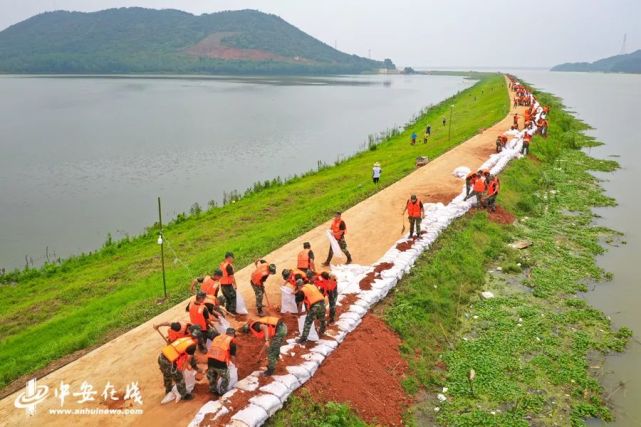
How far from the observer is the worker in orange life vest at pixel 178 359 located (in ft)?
27.5

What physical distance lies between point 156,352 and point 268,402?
3389 mm

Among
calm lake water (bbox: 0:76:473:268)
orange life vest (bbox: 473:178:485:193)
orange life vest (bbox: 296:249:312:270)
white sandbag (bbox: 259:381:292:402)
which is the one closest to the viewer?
white sandbag (bbox: 259:381:292:402)

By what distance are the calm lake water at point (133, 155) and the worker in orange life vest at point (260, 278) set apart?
14250mm

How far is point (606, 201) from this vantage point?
82.2ft

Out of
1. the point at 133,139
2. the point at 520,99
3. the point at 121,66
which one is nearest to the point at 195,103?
the point at 133,139

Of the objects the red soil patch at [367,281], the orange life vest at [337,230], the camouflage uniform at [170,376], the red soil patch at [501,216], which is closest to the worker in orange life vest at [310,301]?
the camouflage uniform at [170,376]

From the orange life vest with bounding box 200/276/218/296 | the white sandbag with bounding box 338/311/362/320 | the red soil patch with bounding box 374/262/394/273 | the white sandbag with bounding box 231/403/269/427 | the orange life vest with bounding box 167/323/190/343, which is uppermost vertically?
the orange life vest with bounding box 200/276/218/296

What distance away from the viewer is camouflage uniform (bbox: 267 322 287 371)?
906 cm

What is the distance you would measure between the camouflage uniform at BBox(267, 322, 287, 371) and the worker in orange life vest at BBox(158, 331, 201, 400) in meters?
1.37

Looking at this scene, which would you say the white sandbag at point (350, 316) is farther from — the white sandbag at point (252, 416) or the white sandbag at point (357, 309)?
the white sandbag at point (252, 416)

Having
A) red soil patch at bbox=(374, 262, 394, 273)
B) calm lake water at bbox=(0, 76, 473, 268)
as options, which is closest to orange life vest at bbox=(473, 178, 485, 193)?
red soil patch at bbox=(374, 262, 394, 273)

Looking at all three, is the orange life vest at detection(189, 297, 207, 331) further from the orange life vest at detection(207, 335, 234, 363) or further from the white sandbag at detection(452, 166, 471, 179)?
the white sandbag at detection(452, 166, 471, 179)

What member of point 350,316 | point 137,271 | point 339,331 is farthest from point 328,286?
point 137,271

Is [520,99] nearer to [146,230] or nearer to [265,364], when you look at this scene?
[146,230]
